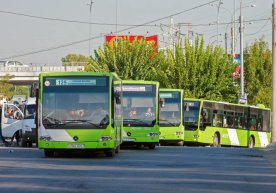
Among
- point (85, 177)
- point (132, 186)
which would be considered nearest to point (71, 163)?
point (85, 177)

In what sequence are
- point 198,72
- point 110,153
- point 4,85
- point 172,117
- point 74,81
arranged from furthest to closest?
point 4,85, point 198,72, point 172,117, point 110,153, point 74,81

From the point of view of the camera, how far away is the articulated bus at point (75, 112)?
84.3 ft

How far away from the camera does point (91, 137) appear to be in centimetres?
2580

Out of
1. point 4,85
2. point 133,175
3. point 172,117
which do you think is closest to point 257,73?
point 4,85

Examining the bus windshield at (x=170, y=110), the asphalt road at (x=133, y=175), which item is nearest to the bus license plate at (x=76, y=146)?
the asphalt road at (x=133, y=175)

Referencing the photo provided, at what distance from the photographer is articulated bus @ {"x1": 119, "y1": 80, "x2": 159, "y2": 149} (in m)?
33.4

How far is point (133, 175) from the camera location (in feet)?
63.3

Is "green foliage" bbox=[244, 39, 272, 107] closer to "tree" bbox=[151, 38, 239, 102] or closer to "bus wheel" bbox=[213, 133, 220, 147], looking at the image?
→ "tree" bbox=[151, 38, 239, 102]

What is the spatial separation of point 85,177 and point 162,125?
22.8 meters

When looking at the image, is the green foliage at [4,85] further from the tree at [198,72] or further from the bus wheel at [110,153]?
the bus wheel at [110,153]

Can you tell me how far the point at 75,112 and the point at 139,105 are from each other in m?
8.25

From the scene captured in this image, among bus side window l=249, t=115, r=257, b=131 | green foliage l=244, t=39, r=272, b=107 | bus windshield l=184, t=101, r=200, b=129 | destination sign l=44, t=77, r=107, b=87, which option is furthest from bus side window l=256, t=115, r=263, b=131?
green foliage l=244, t=39, r=272, b=107

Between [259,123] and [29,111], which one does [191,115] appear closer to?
[259,123]

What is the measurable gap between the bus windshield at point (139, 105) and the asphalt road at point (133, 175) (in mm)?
6521
